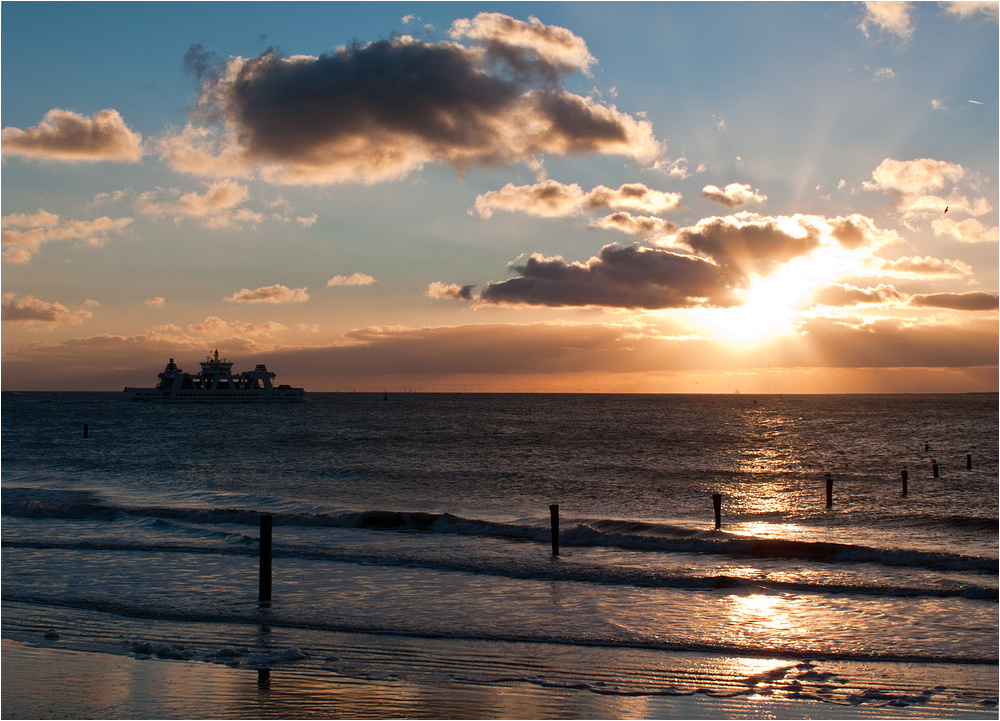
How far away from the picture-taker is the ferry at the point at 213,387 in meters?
145

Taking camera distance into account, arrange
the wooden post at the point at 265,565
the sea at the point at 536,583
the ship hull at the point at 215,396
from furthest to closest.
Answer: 1. the ship hull at the point at 215,396
2. the wooden post at the point at 265,565
3. the sea at the point at 536,583

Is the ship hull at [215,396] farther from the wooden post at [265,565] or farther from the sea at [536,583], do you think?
the wooden post at [265,565]

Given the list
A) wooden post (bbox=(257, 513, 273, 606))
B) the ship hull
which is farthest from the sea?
the ship hull

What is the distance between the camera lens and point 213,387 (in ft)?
480

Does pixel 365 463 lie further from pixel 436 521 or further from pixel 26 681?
pixel 26 681

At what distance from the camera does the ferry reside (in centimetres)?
14488

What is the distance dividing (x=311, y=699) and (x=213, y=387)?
149795 mm

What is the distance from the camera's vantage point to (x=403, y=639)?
10914mm

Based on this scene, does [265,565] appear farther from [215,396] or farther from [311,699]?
[215,396]

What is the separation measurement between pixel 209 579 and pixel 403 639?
19.9 feet

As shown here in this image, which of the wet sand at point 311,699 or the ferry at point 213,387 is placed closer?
the wet sand at point 311,699

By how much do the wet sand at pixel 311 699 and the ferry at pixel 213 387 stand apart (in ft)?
483

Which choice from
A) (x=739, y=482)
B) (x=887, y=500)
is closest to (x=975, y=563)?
(x=887, y=500)

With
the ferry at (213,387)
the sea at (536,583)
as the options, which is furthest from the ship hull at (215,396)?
the sea at (536,583)
